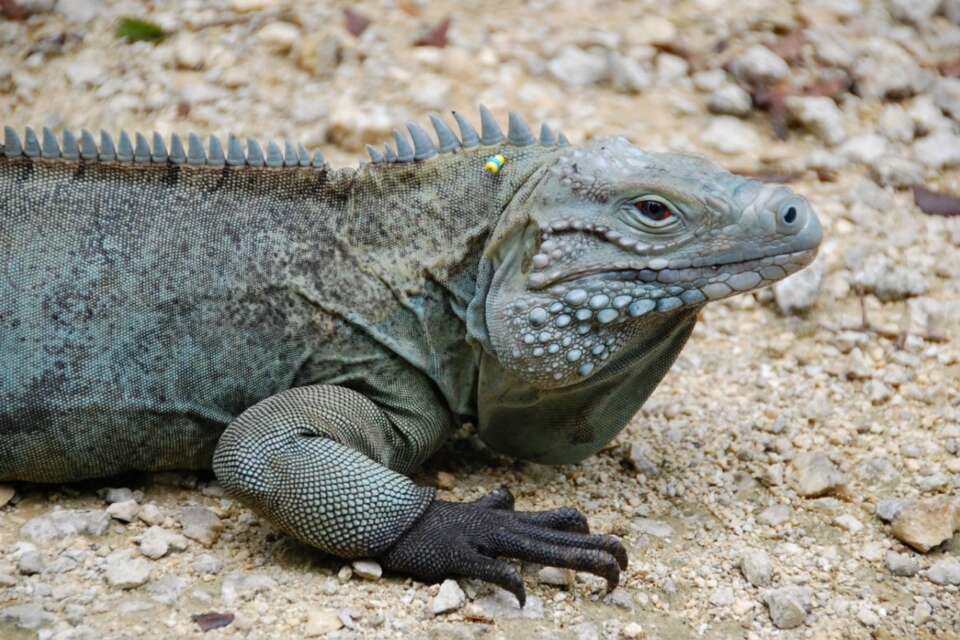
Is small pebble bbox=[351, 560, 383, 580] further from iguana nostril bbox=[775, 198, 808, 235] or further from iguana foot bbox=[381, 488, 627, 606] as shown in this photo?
iguana nostril bbox=[775, 198, 808, 235]

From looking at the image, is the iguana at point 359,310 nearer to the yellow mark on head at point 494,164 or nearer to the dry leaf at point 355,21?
the yellow mark on head at point 494,164

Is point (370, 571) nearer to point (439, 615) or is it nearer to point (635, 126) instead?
point (439, 615)

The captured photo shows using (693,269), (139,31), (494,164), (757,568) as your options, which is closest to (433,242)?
(494,164)

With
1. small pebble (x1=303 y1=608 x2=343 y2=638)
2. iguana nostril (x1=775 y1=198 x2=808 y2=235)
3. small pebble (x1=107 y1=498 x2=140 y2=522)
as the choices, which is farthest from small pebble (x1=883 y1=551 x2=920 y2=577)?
small pebble (x1=107 y1=498 x2=140 y2=522)

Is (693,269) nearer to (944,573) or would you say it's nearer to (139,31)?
(944,573)

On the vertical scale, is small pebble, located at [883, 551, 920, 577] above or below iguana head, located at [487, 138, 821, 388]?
below

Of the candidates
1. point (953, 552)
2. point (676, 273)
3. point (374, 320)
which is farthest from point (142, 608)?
point (953, 552)
